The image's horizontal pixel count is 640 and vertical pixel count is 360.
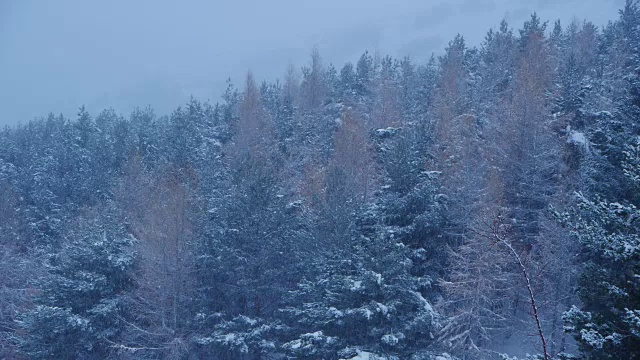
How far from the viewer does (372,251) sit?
18469mm

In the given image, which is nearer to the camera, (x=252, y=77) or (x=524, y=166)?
(x=524, y=166)

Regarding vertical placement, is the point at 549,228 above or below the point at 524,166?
below

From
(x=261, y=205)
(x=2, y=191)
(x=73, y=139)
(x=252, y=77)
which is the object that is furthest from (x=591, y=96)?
(x=73, y=139)

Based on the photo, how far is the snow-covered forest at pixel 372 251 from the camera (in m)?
17.5

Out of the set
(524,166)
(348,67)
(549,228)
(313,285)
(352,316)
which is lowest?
(352,316)

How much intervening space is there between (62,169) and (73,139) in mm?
5566

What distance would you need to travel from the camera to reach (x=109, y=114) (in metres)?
76.8

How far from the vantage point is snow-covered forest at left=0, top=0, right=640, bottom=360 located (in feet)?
57.4

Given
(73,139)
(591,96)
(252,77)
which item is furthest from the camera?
(73,139)

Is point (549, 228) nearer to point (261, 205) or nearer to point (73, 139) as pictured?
point (261, 205)

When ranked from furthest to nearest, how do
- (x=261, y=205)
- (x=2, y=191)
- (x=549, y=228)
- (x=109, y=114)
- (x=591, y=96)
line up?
(x=109, y=114), (x=2, y=191), (x=591, y=96), (x=261, y=205), (x=549, y=228)

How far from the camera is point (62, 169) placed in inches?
1828

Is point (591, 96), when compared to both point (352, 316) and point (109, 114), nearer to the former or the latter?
point (352, 316)

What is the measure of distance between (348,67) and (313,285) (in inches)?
1502
